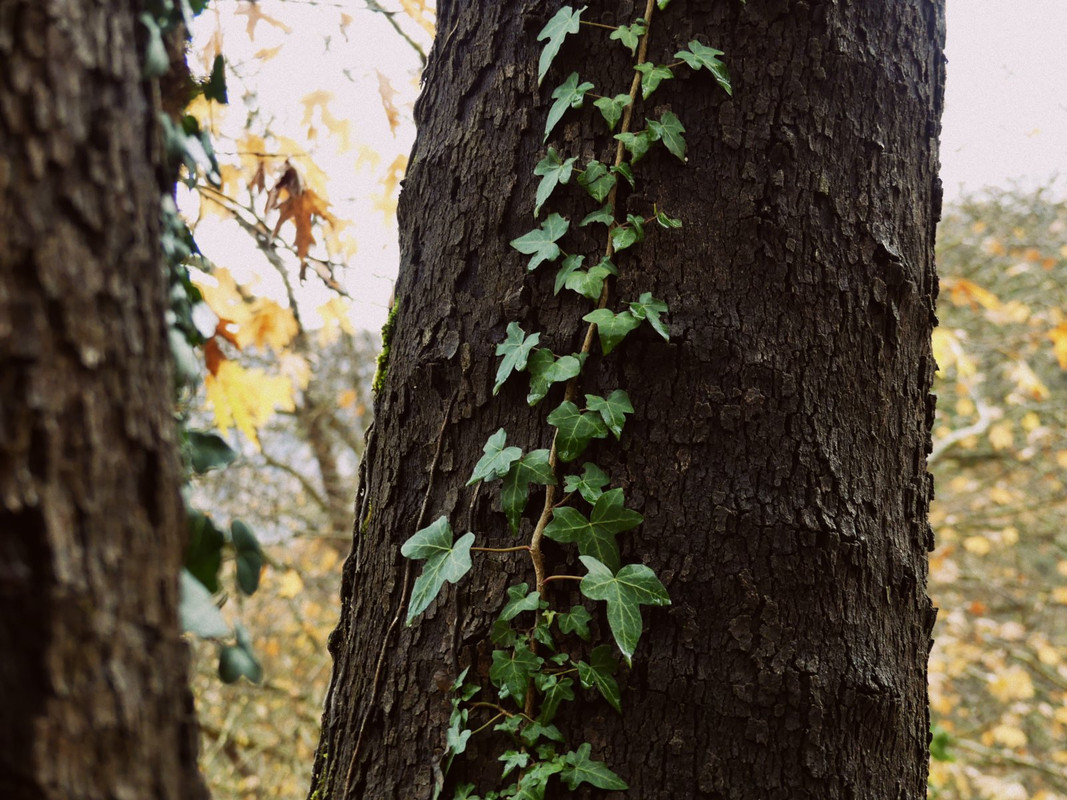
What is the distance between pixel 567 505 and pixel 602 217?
0.40 meters

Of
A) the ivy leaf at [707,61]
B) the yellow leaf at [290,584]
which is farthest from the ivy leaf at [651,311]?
the yellow leaf at [290,584]

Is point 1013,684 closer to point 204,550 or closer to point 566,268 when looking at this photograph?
point 566,268

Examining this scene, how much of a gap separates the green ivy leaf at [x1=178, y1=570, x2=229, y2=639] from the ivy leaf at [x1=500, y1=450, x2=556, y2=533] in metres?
0.48

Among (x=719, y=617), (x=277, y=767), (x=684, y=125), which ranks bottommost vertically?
(x=277, y=767)

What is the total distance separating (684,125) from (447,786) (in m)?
0.96

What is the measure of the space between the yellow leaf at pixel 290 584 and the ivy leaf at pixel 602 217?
14.5ft

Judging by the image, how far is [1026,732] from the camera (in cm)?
620

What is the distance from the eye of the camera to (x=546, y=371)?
3.68 feet

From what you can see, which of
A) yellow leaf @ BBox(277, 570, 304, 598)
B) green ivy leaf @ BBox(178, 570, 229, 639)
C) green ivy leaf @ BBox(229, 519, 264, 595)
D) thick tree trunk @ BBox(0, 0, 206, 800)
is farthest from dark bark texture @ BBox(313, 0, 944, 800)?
yellow leaf @ BBox(277, 570, 304, 598)

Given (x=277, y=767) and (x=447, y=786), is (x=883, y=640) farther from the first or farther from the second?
(x=277, y=767)

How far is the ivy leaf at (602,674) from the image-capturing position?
3.35 ft

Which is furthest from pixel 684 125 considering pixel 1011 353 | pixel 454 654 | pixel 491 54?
pixel 1011 353

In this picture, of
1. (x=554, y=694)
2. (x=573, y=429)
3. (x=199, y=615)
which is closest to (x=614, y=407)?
(x=573, y=429)

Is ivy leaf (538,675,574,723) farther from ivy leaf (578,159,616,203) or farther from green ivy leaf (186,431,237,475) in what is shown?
ivy leaf (578,159,616,203)
